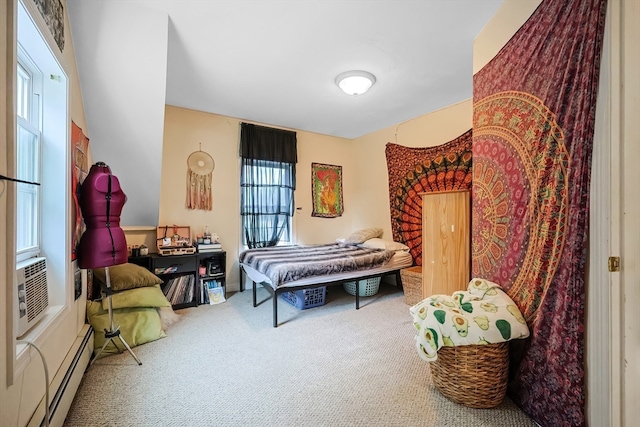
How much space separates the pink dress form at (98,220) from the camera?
1868 millimetres

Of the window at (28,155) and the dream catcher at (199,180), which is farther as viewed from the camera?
the dream catcher at (199,180)

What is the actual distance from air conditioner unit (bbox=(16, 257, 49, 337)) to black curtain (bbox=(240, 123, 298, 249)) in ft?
8.24

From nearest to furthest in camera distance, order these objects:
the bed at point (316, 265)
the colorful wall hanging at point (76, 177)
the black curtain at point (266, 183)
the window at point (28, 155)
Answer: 1. the window at point (28, 155)
2. the colorful wall hanging at point (76, 177)
3. the bed at point (316, 265)
4. the black curtain at point (266, 183)

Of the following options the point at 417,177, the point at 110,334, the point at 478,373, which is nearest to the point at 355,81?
the point at 417,177

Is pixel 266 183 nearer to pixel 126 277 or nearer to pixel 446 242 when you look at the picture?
pixel 126 277

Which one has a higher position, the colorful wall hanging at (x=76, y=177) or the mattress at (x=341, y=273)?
the colorful wall hanging at (x=76, y=177)

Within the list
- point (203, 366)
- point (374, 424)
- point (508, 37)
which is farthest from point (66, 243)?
point (508, 37)

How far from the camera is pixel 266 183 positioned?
4152mm

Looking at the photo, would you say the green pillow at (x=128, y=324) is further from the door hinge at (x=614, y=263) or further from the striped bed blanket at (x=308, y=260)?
the door hinge at (x=614, y=263)

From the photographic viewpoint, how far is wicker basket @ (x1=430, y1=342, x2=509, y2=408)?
1513 millimetres

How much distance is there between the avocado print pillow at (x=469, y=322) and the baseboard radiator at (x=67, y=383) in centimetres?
198

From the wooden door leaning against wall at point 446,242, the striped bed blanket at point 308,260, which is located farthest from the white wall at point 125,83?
the wooden door leaning against wall at point 446,242

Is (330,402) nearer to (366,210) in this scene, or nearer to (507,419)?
(507,419)

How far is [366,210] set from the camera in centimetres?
475
